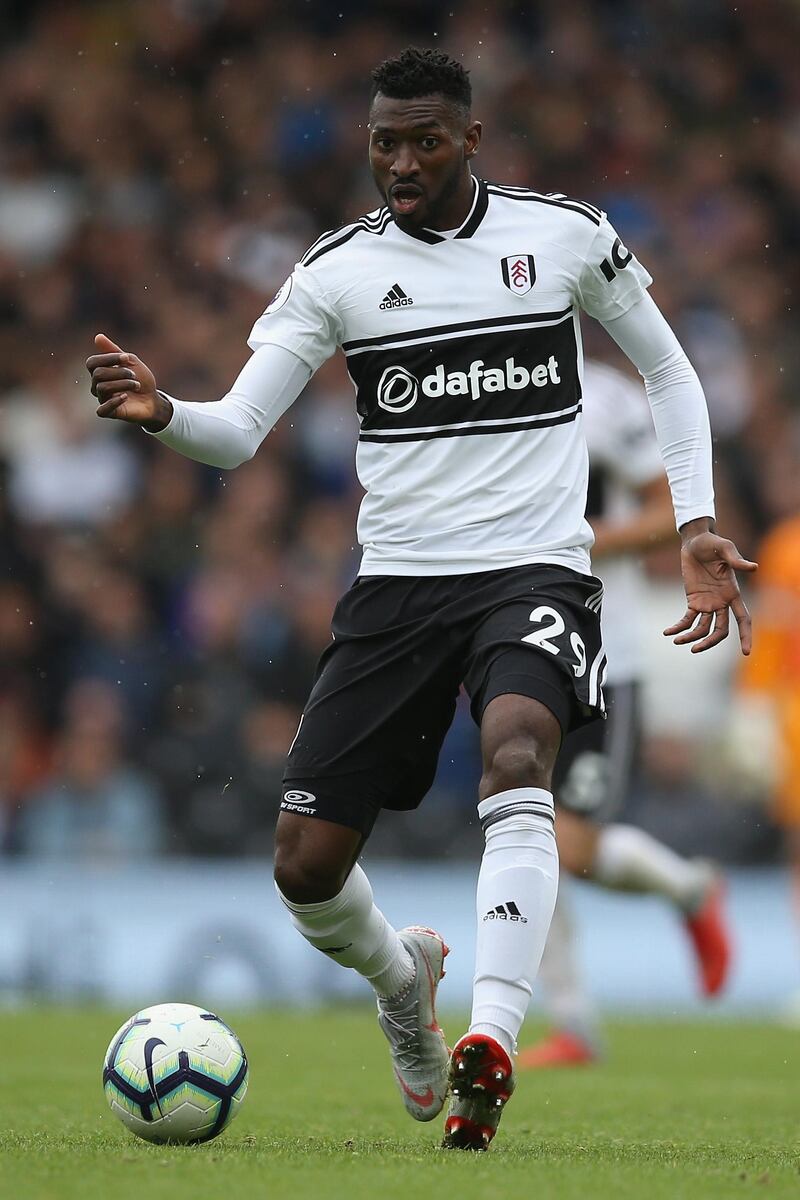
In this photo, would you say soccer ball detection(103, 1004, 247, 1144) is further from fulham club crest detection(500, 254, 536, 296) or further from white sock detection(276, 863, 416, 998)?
fulham club crest detection(500, 254, 536, 296)

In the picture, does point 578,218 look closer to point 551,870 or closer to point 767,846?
point 551,870

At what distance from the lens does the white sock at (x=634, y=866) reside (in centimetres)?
759

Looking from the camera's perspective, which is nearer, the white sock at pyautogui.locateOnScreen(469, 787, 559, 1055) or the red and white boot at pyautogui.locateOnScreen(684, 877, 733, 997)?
the white sock at pyautogui.locateOnScreen(469, 787, 559, 1055)

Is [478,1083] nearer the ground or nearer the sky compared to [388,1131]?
nearer the sky

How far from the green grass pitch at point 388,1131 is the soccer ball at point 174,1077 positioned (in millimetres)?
60

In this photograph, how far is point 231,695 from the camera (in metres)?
10.3

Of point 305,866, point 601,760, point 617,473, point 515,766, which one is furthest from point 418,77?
point 601,760

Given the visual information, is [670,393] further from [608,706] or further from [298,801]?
[608,706]

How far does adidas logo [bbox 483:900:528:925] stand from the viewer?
4.10 m

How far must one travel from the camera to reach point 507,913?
161 inches

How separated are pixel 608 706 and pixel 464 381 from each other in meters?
2.77

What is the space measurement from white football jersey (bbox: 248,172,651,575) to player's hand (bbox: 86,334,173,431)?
44cm

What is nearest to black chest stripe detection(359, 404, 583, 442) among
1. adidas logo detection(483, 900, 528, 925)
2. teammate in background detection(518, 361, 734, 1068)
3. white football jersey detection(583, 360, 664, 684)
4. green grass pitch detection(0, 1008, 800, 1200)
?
adidas logo detection(483, 900, 528, 925)

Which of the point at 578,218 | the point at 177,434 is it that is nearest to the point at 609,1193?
the point at 177,434
